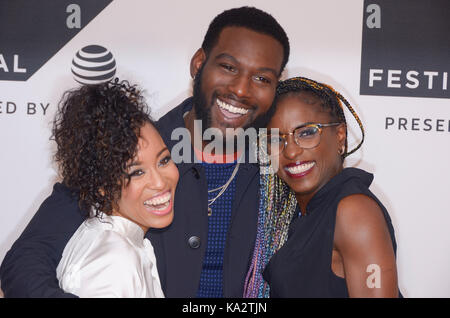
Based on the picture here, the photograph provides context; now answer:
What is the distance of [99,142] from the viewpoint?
1829 mm

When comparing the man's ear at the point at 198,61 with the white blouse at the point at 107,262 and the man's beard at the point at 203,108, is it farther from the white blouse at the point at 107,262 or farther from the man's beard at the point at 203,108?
the white blouse at the point at 107,262

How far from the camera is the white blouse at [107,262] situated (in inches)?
65.6

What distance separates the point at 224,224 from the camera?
230cm

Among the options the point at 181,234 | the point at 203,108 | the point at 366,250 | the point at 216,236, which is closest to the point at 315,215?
the point at 366,250

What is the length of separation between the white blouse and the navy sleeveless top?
465 mm

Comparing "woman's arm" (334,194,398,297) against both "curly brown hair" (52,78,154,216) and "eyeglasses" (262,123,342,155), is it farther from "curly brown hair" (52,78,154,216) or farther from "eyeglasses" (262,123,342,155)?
"curly brown hair" (52,78,154,216)

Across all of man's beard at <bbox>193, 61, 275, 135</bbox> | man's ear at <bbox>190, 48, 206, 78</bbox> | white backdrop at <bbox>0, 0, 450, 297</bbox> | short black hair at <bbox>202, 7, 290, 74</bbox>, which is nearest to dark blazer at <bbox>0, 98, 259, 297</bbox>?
man's beard at <bbox>193, 61, 275, 135</bbox>

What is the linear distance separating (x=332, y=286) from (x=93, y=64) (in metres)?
1.74

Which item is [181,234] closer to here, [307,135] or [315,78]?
[307,135]

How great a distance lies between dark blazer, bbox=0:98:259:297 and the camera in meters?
2.04

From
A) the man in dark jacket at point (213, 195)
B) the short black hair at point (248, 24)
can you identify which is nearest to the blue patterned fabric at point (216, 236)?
the man in dark jacket at point (213, 195)
